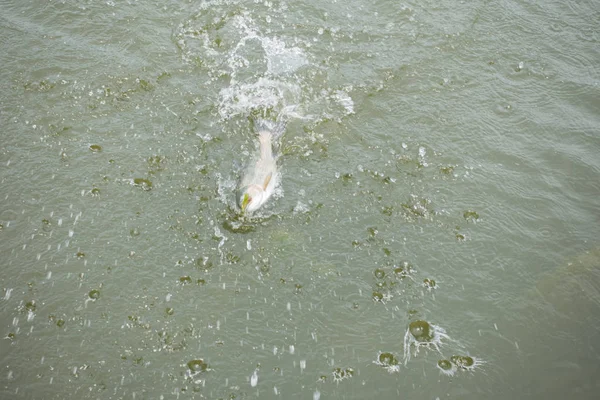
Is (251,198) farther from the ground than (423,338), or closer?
farther from the ground

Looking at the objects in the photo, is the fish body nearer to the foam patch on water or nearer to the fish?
the fish

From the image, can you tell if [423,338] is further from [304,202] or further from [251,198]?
[251,198]

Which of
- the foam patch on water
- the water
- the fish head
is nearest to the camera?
the water

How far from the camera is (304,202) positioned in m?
5.91

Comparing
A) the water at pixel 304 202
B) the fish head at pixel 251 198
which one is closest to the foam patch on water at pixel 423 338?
the water at pixel 304 202

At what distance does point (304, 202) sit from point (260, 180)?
58 centimetres

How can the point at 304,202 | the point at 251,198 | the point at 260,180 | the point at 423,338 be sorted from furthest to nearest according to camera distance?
the point at 304,202 < the point at 260,180 < the point at 251,198 < the point at 423,338

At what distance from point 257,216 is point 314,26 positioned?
3.78m

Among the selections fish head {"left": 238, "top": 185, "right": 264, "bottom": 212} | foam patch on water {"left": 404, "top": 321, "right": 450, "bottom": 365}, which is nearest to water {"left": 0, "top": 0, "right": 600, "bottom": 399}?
foam patch on water {"left": 404, "top": 321, "right": 450, "bottom": 365}

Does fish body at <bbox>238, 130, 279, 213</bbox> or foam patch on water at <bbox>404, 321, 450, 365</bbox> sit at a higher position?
fish body at <bbox>238, 130, 279, 213</bbox>

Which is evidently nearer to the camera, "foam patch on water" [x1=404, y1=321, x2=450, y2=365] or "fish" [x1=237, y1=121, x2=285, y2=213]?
"foam patch on water" [x1=404, y1=321, x2=450, y2=365]

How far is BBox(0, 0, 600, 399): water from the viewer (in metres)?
4.70

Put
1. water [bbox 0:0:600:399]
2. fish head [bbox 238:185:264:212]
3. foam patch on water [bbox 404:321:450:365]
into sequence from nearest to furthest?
water [bbox 0:0:600:399] → foam patch on water [bbox 404:321:450:365] → fish head [bbox 238:185:264:212]

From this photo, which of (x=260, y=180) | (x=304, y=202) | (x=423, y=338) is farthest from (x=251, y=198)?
(x=423, y=338)
